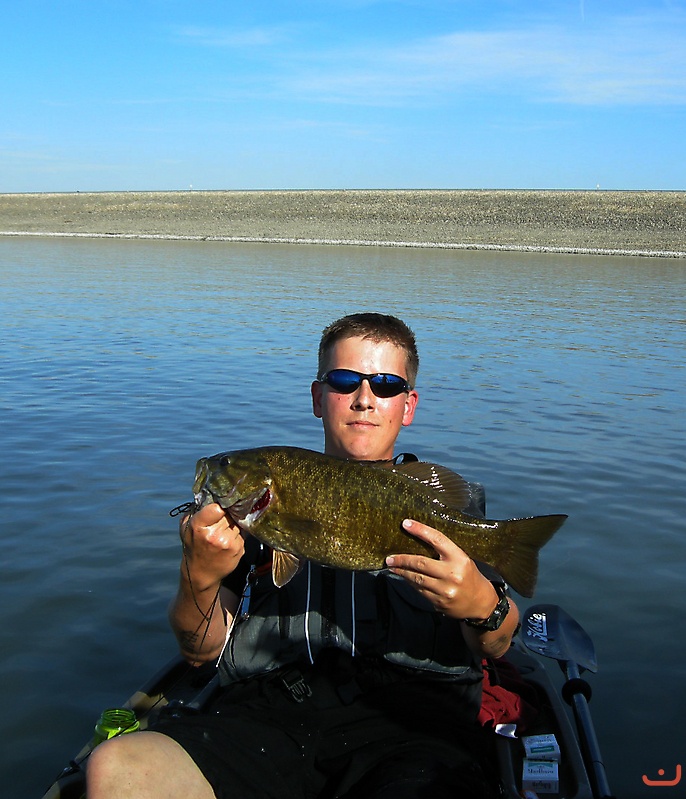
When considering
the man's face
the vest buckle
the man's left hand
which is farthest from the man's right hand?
the man's face

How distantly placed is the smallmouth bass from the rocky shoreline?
220ft

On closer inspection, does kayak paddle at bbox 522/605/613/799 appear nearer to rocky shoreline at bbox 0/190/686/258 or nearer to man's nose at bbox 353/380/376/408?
man's nose at bbox 353/380/376/408

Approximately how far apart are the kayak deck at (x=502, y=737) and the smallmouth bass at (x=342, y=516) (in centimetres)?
103

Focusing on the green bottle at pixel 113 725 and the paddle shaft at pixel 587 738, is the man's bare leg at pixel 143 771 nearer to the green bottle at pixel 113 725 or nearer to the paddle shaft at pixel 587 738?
the green bottle at pixel 113 725

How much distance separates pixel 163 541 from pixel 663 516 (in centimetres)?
486

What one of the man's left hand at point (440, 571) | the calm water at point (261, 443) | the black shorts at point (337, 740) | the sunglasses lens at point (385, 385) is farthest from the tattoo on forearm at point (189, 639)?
the calm water at point (261, 443)

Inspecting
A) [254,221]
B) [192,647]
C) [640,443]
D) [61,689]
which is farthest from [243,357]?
[254,221]

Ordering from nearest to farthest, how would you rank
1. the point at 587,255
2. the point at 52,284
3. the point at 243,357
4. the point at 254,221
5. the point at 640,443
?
1. the point at 640,443
2. the point at 243,357
3. the point at 52,284
4. the point at 587,255
5. the point at 254,221

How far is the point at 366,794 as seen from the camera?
336 centimetres

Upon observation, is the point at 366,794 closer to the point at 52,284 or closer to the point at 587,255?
the point at 52,284

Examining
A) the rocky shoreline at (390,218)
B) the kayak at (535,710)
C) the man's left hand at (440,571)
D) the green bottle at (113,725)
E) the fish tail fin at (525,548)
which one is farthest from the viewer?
the rocky shoreline at (390,218)

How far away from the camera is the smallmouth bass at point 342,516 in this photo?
3.48 metres

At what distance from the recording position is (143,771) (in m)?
2.97

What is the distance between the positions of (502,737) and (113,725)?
1.78 meters
